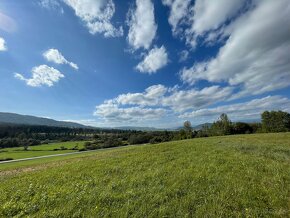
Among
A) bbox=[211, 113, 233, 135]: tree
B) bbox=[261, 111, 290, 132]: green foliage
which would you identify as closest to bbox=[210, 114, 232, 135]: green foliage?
bbox=[211, 113, 233, 135]: tree

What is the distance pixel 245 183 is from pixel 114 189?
5613 millimetres

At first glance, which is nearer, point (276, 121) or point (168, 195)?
point (168, 195)

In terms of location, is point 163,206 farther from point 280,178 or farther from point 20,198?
point 20,198

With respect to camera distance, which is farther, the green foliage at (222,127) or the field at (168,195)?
the green foliage at (222,127)

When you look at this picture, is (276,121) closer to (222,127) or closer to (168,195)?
(222,127)

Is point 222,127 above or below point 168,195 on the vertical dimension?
above

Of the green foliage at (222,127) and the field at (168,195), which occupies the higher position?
the green foliage at (222,127)

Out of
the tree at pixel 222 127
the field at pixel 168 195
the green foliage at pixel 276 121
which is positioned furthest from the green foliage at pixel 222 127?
the field at pixel 168 195

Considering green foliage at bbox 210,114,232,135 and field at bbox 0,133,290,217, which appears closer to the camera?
field at bbox 0,133,290,217

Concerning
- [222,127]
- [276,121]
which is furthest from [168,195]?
[276,121]

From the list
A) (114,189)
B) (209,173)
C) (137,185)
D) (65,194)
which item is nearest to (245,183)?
(209,173)

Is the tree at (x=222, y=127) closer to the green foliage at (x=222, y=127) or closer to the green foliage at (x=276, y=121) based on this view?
the green foliage at (x=222, y=127)

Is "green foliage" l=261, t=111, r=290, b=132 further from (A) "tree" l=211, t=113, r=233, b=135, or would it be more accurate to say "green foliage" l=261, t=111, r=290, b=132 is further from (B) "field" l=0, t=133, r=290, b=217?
(B) "field" l=0, t=133, r=290, b=217

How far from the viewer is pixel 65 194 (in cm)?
748
